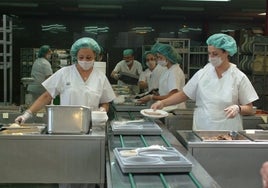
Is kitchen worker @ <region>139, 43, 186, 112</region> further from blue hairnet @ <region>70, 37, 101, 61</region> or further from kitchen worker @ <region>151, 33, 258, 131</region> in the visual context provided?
blue hairnet @ <region>70, 37, 101, 61</region>

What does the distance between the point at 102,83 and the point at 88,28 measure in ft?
29.7

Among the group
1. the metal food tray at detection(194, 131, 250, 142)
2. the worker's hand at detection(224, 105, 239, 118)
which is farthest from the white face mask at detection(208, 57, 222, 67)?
the metal food tray at detection(194, 131, 250, 142)

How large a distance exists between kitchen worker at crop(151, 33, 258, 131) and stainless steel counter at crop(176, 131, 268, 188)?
0.63 meters

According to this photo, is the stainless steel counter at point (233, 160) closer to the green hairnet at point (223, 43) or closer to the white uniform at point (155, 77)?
the green hairnet at point (223, 43)

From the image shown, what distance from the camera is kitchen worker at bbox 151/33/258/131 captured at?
8.50 feet

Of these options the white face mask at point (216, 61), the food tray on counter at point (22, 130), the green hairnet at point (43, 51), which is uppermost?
the green hairnet at point (43, 51)

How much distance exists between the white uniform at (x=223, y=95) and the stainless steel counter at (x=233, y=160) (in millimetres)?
673

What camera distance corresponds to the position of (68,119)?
6.93 feet

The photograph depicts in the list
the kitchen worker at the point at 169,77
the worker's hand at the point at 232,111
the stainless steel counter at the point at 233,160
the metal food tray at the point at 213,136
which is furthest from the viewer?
the kitchen worker at the point at 169,77

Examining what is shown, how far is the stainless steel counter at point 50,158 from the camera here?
1965mm

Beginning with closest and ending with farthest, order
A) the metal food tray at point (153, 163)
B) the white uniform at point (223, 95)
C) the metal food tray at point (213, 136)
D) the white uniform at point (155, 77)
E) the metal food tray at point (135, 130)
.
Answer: the metal food tray at point (153, 163), the metal food tray at point (213, 136), the metal food tray at point (135, 130), the white uniform at point (223, 95), the white uniform at point (155, 77)

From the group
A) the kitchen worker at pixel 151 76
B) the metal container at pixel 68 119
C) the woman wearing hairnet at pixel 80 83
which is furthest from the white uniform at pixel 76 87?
the kitchen worker at pixel 151 76

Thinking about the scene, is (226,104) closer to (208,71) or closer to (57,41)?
(208,71)

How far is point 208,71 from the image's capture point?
2.69m
